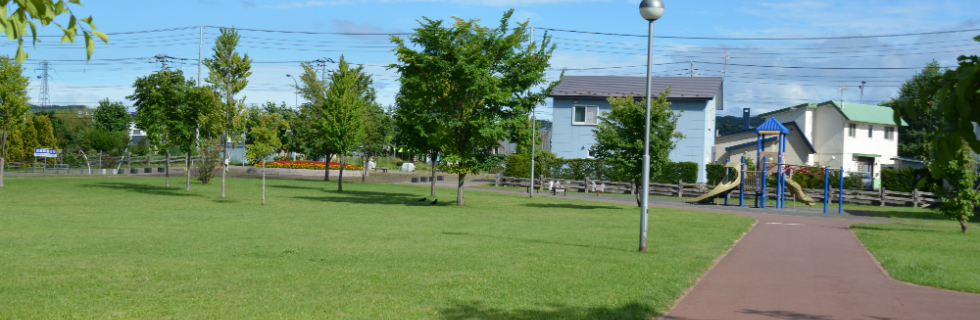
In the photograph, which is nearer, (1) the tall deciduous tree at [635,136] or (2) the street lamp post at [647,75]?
(2) the street lamp post at [647,75]

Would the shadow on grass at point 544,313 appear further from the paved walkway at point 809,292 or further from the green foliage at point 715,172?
the green foliage at point 715,172

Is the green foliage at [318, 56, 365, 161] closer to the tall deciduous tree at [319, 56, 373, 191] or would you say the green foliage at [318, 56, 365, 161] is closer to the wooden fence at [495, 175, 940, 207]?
the tall deciduous tree at [319, 56, 373, 191]

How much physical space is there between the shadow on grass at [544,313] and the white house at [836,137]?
51899 mm

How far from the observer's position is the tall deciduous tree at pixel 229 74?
28.1 m

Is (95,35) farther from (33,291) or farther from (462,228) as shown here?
(462,228)

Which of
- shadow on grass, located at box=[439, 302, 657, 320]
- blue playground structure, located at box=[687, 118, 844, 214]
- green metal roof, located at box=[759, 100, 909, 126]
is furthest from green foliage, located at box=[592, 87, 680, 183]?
green metal roof, located at box=[759, 100, 909, 126]

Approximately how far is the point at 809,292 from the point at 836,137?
56501 millimetres

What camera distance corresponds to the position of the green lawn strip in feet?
36.4

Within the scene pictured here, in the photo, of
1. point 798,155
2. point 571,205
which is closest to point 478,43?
point 571,205

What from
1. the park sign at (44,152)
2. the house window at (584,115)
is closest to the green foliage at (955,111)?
the house window at (584,115)

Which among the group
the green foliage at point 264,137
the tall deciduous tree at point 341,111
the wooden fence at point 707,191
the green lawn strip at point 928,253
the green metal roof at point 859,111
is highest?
the green metal roof at point 859,111

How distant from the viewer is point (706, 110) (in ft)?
166

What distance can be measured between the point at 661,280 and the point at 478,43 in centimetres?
1951

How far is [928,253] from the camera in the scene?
15.3 m
